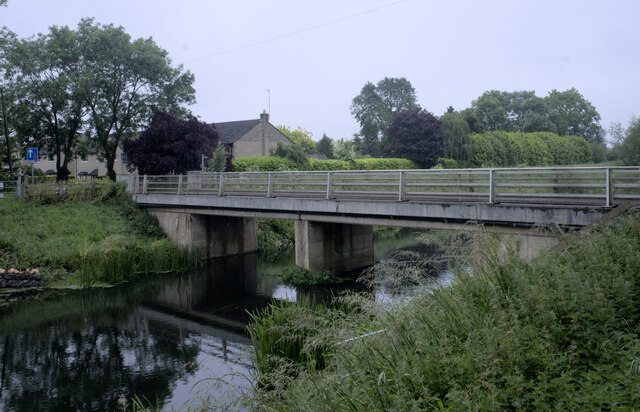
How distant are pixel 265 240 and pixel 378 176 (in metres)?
13.0

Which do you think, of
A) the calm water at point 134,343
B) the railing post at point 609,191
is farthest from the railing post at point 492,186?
the calm water at point 134,343

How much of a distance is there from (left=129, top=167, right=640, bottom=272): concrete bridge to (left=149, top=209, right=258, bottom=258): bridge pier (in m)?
0.05

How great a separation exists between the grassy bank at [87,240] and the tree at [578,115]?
80.0m

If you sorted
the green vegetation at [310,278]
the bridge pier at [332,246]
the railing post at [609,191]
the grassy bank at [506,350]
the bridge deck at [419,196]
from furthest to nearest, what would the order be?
the bridge pier at [332,246]
the green vegetation at [310,278]
the bridge deck at [419,196]
the railing post at [609,191]
the grassy bank at [506,350]

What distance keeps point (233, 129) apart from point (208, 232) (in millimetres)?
28163

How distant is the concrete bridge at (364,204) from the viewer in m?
10.9

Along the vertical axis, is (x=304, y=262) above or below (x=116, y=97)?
below

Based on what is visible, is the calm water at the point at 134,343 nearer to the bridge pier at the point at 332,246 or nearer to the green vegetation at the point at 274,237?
the bridge pier at the point at 332,246

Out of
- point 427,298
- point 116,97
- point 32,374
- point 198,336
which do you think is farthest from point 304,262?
point 116,97

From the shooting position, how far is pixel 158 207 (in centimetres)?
2466

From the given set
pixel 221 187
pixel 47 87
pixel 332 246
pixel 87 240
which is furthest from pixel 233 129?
pixel 332 246

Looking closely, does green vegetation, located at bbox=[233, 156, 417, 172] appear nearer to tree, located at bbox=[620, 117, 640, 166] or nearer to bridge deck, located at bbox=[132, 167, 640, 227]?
bridge deck, located at bbox=[132, 167, 640, 227]

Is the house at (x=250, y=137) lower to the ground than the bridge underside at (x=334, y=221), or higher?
higher

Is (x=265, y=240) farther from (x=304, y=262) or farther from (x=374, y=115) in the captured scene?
(x=374, y=115)
